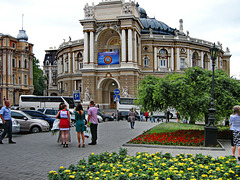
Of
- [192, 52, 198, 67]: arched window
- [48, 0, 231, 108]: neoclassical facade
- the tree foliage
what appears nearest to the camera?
the tree foliage

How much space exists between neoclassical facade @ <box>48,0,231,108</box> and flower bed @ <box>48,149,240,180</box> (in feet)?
126

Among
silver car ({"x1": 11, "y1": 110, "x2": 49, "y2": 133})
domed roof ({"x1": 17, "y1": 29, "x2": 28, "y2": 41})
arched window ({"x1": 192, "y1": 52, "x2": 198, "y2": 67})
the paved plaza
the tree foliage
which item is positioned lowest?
the paved plaza

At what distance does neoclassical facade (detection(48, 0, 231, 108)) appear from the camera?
5100cm

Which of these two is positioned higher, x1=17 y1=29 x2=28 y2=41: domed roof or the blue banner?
x1=17 y1=29 x2=28 y2=41: domed roof

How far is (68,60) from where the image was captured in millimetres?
66562

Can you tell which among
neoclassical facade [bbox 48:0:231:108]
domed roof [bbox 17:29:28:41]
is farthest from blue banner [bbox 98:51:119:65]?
domed roof [bbox 17:29:28:41]

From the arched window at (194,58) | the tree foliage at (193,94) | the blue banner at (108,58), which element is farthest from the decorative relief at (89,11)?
the tree foliage at (193,94)

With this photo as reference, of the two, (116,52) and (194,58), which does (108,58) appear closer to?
(116,52)

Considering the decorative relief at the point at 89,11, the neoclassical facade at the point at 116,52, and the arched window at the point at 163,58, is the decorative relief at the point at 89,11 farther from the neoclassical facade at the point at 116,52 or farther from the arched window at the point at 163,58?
the arched window at the point at 163,58

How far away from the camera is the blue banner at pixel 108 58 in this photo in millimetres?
51938

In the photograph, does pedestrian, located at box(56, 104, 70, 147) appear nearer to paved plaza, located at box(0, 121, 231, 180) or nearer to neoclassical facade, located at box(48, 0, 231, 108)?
paved plaza, located at box(0, 121, 231, 180)

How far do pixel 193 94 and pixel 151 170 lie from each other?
10.7 m

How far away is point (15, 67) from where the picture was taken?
65812mm

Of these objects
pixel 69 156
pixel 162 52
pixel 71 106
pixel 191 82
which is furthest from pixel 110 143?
pixel 162 52
